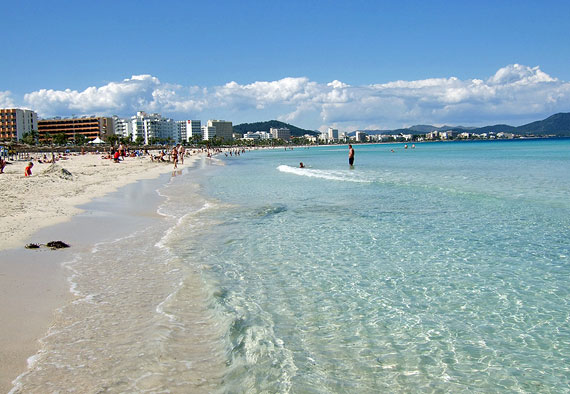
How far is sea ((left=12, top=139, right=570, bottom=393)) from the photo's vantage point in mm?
4465

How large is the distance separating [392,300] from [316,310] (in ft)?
3.92

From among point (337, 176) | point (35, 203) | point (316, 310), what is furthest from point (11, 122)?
point (316, 310)

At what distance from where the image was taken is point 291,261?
8.91m

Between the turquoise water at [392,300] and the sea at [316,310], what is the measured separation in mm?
24

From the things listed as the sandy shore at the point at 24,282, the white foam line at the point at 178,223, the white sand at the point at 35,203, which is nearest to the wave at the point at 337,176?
the white foam line at the point at 178,223

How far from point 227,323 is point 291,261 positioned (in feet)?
10.6

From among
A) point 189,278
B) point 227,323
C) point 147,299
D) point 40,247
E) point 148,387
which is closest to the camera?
point 148,387

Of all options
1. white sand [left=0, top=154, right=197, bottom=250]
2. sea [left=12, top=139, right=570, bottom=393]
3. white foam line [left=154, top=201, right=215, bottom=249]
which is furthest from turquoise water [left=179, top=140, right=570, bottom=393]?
white sand [left=0, top=154, right=197, bottom=250]

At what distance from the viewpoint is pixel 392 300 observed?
6594 mm

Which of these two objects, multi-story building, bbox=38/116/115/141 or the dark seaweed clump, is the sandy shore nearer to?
the dark seaweed clump

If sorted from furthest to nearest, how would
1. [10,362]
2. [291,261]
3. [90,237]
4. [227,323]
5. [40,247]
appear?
[90,237]
[40,247]
[291,261]
[227,323]
[10,362]

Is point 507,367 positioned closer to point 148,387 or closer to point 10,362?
point 148,387

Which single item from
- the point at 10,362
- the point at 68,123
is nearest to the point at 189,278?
the point at 10,362

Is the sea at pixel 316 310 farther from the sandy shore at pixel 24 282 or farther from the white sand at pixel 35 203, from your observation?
the white sand at pixel 35 203
